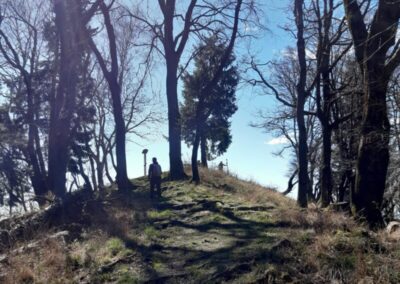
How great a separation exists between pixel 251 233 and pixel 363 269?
10.5 ft

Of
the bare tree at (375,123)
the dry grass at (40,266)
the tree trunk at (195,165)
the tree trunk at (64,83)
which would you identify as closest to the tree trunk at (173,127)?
the tree trunk at (195,165)

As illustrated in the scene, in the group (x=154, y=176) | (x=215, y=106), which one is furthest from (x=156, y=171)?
(x=215, y=106)

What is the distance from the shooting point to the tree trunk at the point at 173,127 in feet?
67.7

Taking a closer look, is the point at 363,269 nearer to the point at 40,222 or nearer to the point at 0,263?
the point at 0,263

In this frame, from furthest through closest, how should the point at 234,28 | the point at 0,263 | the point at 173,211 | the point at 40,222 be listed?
the point at 234,28, the point at 173,211, the point at 40,222, the point at 0,263

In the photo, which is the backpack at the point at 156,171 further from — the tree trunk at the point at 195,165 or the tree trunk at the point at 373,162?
the tree trunk at the point at 373,162

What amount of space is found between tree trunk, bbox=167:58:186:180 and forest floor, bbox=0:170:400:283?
8.84 metres

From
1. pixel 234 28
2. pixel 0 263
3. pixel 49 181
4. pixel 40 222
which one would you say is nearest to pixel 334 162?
pixel 234 28

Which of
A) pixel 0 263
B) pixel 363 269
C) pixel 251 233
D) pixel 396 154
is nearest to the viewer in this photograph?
pixel 363 269

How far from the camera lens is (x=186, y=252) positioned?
26.0ft

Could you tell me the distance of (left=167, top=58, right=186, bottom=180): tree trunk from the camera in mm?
20641

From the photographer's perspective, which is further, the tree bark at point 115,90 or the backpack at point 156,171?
the tree bark at point 115,90

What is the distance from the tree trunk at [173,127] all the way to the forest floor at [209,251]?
884 cm

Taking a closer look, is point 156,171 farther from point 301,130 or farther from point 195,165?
point 301,130
